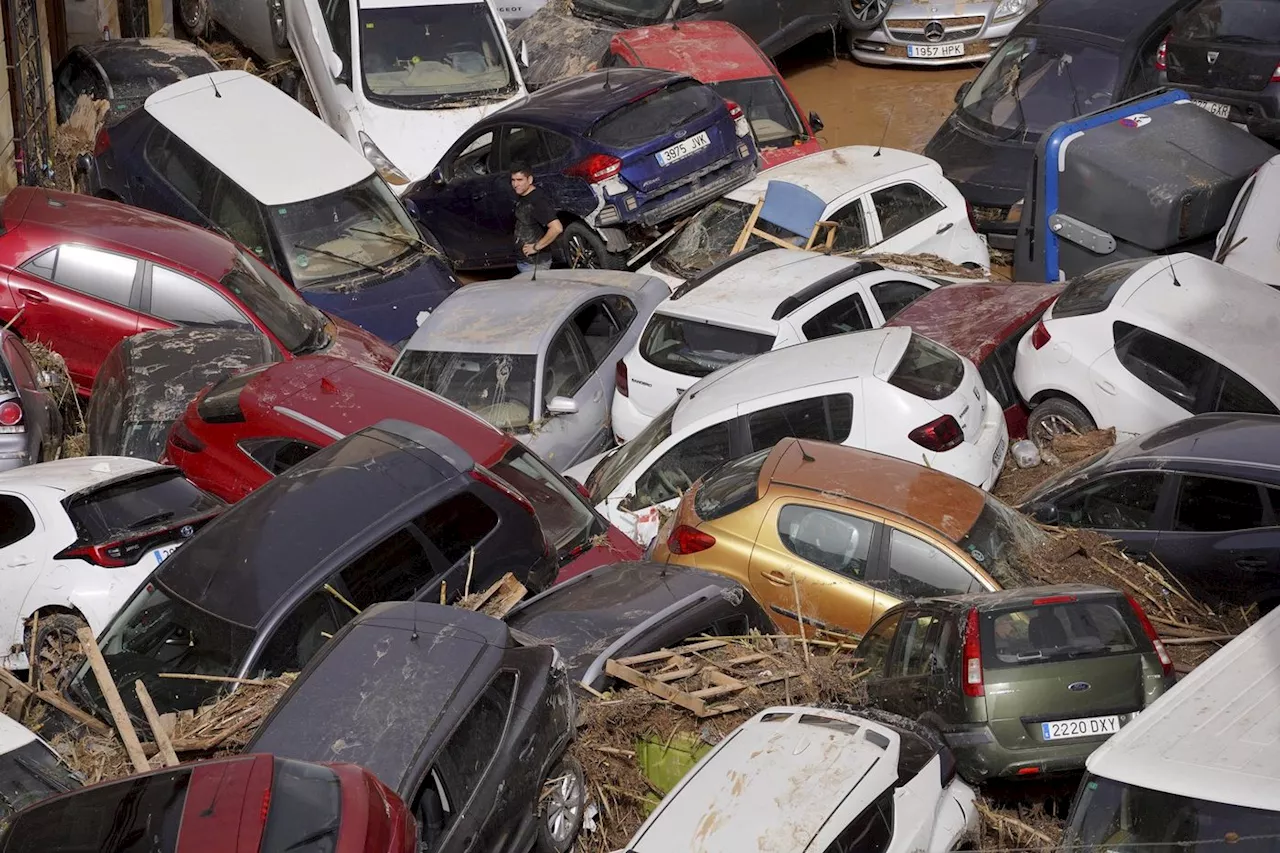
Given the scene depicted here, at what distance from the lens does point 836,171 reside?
13.4 metres

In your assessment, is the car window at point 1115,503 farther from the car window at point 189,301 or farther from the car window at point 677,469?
the car window at point 189,301

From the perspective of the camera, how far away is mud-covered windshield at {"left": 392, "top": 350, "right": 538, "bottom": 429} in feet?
36.1

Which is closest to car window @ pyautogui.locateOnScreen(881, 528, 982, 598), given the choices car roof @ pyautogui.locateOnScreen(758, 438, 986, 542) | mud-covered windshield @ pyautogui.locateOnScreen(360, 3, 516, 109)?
car roof @ pyautogui.locateOnScreen(758, 438, 986, 542)

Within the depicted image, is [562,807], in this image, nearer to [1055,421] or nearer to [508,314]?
[508,314]

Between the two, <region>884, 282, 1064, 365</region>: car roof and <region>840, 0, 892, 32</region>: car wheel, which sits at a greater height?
<region>840, 0, 892, 32</region>: car wheel

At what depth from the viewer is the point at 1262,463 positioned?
8.39 m

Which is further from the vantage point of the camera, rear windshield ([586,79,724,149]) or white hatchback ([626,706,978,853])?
rear windshield ([586,79,724,149])

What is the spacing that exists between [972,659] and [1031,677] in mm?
270

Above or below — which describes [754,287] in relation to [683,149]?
below

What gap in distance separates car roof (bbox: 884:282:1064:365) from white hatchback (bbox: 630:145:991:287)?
4.56 ft

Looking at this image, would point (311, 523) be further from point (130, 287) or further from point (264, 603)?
point (130, 287)

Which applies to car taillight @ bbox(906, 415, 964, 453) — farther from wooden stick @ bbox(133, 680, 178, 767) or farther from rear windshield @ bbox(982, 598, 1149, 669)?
wooden stick @ bbox(133, 680, 178, 767)

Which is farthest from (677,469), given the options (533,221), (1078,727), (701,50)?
(701,50)

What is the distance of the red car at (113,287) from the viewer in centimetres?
1148
